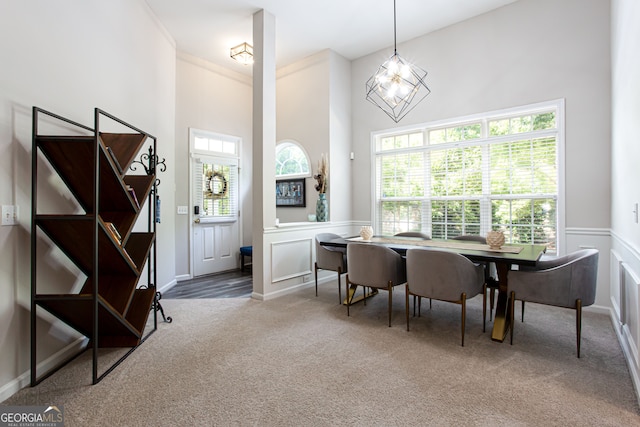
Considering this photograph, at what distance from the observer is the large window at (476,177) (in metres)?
3.83

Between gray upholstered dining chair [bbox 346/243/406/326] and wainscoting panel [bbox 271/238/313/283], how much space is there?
4.04 feet

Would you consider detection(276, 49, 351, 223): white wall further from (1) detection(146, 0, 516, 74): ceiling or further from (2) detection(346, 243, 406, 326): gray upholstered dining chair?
(2) detection(346, 243, 406, 326): gray upholstered dining chair

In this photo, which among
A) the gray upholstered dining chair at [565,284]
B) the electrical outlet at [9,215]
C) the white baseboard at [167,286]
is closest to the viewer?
the electrical outlet at [9,215]

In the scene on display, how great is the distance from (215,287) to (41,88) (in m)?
3.16

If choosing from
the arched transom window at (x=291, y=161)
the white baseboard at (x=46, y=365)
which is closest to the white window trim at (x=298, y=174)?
the arched transom window at (x=291, y=161)

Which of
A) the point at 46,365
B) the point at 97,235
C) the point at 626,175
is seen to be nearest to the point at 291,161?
the point at 97,235

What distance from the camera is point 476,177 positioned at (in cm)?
432

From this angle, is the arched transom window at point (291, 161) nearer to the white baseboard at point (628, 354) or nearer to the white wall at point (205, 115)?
the white wall at point (205, 115)

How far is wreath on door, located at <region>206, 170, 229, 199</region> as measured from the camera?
5480 mm

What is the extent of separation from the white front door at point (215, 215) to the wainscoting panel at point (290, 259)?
185 cm

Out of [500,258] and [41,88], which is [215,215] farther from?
[500,258]

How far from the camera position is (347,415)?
178 cm

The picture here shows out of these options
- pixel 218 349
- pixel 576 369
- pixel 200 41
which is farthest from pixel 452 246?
pixel 200 41

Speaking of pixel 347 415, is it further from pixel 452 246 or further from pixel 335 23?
pixel 335 23
